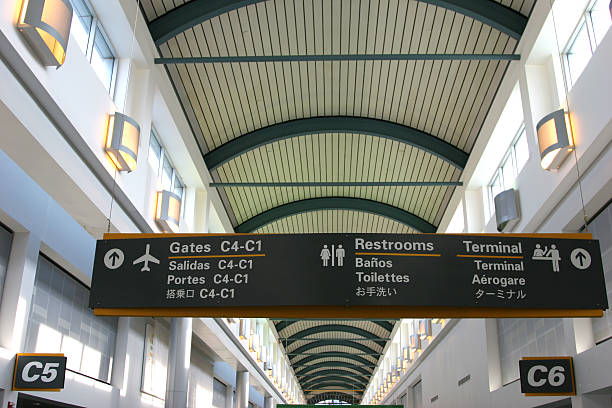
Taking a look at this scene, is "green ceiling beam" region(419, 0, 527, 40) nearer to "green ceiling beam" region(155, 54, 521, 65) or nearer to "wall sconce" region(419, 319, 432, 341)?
"green ceiling beam" region(155, 54, 521, 65)

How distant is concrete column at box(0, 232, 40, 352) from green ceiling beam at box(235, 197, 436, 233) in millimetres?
10364

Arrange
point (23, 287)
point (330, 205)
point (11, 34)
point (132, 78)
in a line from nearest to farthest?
point (11, 34) < point (23, 287) < point (132, 78) < point (330, 205)

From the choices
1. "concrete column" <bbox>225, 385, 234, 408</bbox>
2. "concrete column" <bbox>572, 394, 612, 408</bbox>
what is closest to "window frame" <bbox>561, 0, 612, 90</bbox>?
"concrete column" <bbox>572, 394, 612, 408</bbox>

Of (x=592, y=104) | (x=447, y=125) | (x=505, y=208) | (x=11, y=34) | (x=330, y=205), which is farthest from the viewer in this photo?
(x=330, y=205)

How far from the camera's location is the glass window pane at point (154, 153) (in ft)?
40.0

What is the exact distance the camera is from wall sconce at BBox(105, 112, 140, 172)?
8477 mm

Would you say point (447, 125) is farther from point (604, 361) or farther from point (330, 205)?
point (604, 361)

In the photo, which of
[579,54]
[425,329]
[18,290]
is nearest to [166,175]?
[18,290]

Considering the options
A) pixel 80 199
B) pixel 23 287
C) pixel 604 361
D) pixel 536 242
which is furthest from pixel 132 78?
pixel 604 361

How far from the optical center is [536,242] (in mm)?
6168

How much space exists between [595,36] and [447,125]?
5.59 meters

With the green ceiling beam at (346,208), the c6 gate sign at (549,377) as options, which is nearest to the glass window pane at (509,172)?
the c6 gate sign at (549,377)

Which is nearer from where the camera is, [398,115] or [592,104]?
[592,104]

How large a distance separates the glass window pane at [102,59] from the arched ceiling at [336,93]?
108 centimetres
